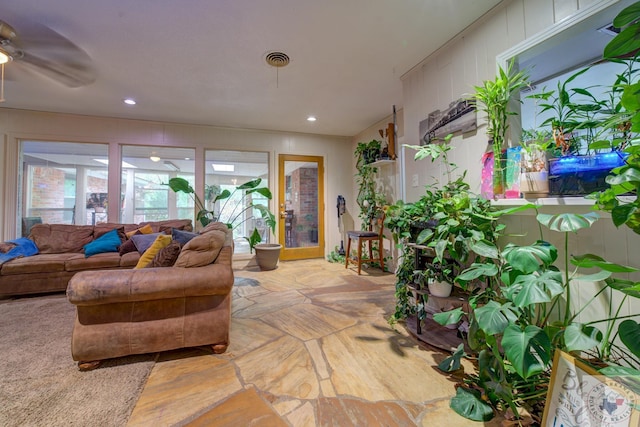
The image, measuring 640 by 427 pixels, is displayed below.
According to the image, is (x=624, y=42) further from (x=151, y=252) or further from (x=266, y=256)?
(x=266, y=256)

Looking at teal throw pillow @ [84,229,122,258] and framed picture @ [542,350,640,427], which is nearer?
framed picture @ [542,350,640,427]

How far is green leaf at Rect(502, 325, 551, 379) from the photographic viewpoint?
3.11ft

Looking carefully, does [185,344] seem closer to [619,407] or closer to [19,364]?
[19,364]

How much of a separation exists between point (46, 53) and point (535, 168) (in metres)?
4.05

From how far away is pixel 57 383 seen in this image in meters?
1.51

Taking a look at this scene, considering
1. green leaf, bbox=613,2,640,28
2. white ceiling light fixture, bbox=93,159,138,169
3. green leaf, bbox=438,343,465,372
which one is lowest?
green leaf, bbox=438,343,465,372

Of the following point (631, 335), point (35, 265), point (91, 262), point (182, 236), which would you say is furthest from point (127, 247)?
point (631, 335)

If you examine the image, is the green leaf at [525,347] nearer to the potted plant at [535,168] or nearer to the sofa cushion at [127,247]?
the potted plant at [535,168]

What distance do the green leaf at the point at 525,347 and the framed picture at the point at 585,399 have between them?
8cm

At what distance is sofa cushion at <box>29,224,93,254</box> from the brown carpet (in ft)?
4.88

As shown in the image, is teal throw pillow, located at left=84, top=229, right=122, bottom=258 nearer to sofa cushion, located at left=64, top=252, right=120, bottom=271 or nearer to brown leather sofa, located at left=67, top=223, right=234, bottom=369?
sofa cushion, located at left=64, top=252, right=120, bottom=271

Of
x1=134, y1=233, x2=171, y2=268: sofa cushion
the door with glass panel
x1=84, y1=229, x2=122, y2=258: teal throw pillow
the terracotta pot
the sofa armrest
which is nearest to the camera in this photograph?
the sofa armrest

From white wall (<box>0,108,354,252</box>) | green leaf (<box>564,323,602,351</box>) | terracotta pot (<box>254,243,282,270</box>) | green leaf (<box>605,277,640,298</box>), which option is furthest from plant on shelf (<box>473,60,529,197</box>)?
white wall (<box>0,108,354,252</box>)

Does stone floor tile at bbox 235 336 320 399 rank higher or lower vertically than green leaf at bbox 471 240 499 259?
lower
